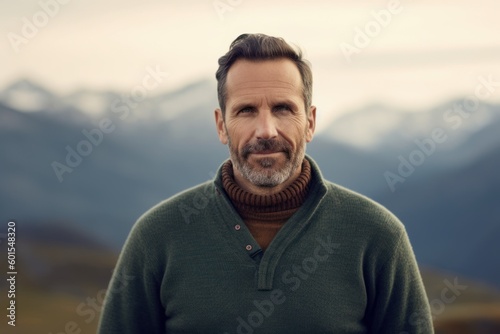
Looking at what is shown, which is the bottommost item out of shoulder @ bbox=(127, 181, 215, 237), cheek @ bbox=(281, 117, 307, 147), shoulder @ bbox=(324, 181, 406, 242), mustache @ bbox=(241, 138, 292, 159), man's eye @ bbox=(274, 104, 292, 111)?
shoulder @ bbox=(324, 181, 406, 242)

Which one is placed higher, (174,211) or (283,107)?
(283,107)

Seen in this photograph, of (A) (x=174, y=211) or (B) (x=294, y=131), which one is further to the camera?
(A) (x=174, y=211)

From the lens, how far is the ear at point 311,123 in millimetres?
3176

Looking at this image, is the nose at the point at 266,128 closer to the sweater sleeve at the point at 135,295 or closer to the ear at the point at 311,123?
the ear at the point at 311,123

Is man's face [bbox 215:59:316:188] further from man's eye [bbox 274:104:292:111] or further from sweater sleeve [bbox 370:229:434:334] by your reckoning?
sweater sleeve [bbox 370:229:434:334]

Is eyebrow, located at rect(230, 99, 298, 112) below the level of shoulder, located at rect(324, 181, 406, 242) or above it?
above

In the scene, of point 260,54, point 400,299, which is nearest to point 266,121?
point 260,54

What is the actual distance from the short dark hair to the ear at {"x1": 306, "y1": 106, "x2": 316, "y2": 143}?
0.11ft

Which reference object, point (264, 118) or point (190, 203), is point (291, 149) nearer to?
point (264, 118)

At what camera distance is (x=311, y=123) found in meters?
3.22

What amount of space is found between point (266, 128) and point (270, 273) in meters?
0.51

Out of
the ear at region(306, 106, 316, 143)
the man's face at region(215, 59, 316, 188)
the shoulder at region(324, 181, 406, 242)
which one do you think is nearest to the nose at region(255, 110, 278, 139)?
the man's face at region(215, 59, 316, 188)

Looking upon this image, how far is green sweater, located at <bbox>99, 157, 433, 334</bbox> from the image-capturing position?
3.00 metres

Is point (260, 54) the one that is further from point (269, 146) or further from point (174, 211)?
point (174, 211)
